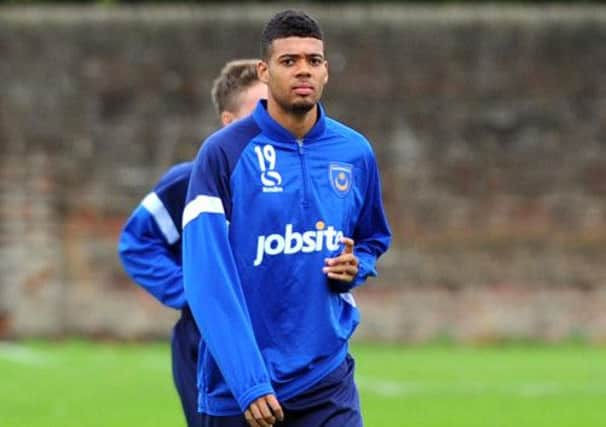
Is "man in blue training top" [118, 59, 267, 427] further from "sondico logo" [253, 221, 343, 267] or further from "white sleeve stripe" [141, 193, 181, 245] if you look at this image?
"sondico logo" [253, 221, 343, 267]

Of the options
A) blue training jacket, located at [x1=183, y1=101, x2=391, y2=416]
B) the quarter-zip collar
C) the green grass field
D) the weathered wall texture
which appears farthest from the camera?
the weathered wall texture

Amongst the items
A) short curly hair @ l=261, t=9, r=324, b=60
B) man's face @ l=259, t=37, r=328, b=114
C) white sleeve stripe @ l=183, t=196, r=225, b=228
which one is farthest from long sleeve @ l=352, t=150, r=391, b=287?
white sleeve stripe @ l=183, t=196, r=225, b=228

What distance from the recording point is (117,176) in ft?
63.4

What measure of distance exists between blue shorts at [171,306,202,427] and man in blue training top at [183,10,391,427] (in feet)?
4.38

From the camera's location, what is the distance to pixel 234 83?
305 inches

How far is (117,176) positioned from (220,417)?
520 inches

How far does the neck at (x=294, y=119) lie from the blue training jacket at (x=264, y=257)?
2cm

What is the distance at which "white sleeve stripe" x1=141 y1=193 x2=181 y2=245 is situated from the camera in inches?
321

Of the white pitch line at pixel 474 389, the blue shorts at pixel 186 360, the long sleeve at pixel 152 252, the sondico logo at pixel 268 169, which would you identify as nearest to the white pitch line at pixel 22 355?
the white pitch line at pixel 474 389

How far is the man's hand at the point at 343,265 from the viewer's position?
245 inches

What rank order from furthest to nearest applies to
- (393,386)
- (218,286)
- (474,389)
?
(393,386) → (474,389) → (218,286)

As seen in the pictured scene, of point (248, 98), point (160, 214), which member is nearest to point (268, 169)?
point (248, 98)

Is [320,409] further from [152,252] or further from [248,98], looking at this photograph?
[152,252]

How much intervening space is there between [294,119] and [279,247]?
1.57 feet
